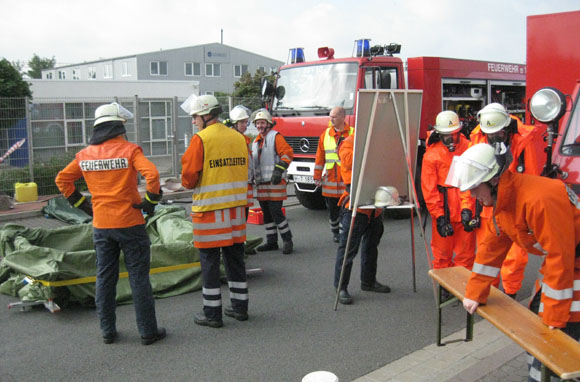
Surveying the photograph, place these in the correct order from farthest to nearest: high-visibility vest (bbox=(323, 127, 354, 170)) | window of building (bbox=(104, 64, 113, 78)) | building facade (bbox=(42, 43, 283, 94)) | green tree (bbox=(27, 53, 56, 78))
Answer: green tree (bbox=(27, 53, 56, 78)) < window of building (bbox=(104, 64, 113, 78)) < building facade (bbox=(42, 43, 283, 94)) < high-visibility vest (bbox=(323, 127, 354, 170))

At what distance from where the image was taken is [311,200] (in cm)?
1145

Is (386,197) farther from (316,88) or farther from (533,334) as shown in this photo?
(316,88)

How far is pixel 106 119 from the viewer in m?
4.82

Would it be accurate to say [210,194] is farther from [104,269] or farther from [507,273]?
[507,273]

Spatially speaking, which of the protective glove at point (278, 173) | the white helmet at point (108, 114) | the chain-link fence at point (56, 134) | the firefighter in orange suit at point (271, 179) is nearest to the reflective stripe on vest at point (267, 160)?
the firefighter in orange suit at point (271, 179)

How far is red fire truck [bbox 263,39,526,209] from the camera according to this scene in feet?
33.5

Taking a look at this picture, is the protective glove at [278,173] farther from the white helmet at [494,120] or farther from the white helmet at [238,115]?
the white helmet at [494,120]

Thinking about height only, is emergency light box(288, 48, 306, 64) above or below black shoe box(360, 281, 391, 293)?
above

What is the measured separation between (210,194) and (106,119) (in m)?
1.07

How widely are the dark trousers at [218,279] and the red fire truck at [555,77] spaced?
9.43 feet

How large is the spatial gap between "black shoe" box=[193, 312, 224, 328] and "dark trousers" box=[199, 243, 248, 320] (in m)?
0.04

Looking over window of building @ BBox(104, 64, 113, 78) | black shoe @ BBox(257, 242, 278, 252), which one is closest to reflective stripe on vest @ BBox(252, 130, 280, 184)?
black shoe @ BBox(257, 242, 278, 252)

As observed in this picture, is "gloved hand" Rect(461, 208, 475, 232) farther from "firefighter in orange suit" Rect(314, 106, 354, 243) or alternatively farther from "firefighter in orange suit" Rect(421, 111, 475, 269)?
"firefighter in orange suit" Rect(314, 106, 354, 243)

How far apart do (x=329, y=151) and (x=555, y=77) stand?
120 inches
